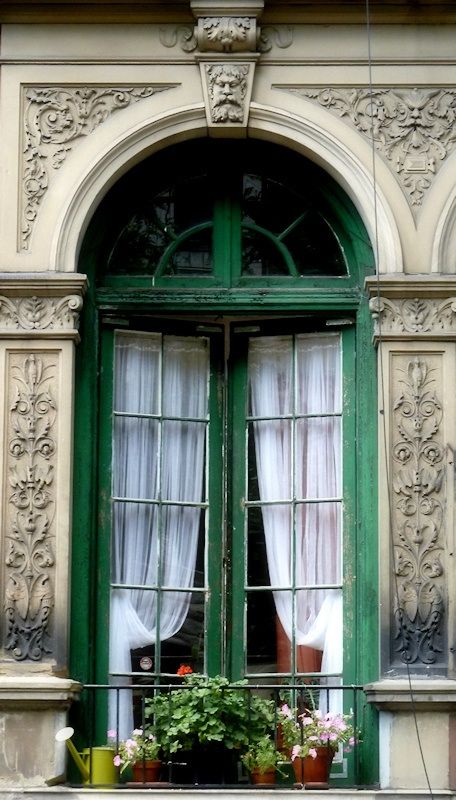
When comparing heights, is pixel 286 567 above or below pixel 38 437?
below

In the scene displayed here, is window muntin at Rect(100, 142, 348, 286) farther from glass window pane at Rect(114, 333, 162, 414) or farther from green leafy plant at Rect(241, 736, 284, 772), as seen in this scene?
green leafy plant at Rect(241, 736, 284, 772)

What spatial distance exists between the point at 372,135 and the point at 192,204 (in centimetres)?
126

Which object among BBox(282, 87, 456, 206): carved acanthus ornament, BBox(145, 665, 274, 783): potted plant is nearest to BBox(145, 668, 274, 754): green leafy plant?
BBox(145, 665, 274, 783): potted plant

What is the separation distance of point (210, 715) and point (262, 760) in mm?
393

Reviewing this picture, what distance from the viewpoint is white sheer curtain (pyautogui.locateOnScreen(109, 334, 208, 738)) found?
12.5m

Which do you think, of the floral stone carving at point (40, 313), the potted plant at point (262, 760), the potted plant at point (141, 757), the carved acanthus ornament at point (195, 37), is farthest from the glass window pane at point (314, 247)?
the potted plant at point (141, 757)

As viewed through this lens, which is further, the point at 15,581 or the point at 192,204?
the point at 192,204

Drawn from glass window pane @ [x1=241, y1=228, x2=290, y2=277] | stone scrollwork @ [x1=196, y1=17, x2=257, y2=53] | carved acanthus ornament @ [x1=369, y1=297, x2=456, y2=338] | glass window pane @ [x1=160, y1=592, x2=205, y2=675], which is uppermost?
stone scrollwork @ [x1=196, y1=17, x2=257, y2=53]

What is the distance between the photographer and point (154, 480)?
12.7 m

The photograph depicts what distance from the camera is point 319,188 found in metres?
12.9

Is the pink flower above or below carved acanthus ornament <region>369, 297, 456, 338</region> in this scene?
below

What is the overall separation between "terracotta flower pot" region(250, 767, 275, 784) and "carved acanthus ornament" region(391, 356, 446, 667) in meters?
1.02

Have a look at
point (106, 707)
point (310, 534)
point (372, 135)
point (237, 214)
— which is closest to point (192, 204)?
point (237, 214)

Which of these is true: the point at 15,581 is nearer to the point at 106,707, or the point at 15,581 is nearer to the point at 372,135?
the point at 106,707
